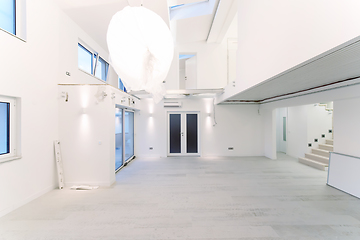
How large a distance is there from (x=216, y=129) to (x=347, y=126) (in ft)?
12.9

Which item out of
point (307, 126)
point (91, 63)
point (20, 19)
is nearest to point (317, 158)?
point (307, 126)

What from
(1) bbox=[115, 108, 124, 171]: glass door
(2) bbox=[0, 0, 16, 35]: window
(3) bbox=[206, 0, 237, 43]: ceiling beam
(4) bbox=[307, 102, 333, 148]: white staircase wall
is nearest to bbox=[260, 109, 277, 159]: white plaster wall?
(4) bbox=[307, 102, 333, 148]: white staircase wall

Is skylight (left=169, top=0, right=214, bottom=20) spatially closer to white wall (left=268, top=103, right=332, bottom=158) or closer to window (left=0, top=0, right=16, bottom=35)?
window (left=0, top=0, right=16, bottom=35)

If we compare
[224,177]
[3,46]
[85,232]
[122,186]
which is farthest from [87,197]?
[224,177]

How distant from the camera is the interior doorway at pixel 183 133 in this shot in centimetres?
678

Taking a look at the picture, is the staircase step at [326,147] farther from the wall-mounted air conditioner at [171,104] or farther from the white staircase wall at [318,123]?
the wall-mounted air conditioner at [171,104]

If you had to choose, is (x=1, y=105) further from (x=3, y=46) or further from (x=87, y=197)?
(x=87, y=197)

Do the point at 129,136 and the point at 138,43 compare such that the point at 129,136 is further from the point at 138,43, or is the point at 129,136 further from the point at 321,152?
the point at 321,152

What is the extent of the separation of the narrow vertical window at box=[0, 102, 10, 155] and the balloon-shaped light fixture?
2881 millimetres

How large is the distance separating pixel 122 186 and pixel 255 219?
2890mm

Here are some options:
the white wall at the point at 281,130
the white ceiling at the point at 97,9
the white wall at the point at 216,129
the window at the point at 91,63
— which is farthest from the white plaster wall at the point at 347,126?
the window at the point at 91,63

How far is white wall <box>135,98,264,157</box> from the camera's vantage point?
21.7 ft

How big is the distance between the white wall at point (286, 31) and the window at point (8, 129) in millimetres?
4340

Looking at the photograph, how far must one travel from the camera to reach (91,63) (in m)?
4.96
